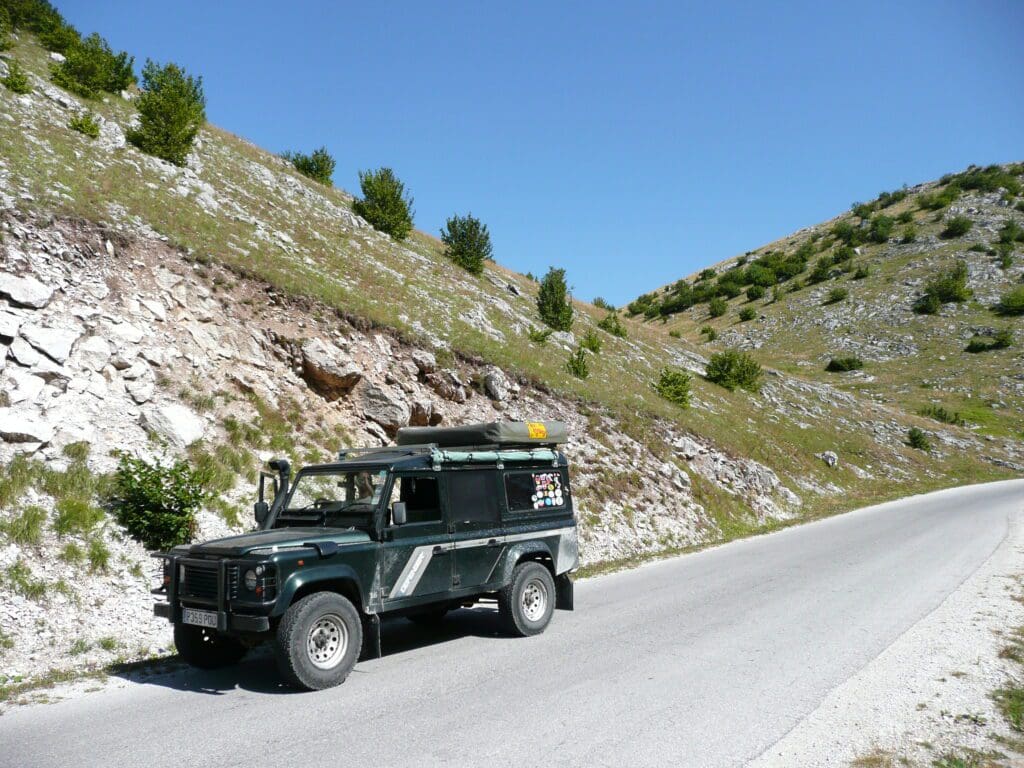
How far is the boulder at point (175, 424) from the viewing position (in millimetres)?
11812

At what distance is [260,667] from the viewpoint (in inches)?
296

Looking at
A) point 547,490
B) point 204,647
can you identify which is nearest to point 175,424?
A: point 204,647

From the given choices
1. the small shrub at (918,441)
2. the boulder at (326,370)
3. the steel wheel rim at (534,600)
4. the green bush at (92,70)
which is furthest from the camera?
the small shrub at (918,441)

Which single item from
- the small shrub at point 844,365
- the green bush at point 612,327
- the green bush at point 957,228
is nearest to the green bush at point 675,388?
the green bush at point 612,327

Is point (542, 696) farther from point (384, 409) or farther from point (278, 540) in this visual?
point (384, 409)

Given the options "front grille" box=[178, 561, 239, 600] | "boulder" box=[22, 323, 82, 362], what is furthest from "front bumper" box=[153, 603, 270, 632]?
"boulder" box=[22, 323, 82, 362]

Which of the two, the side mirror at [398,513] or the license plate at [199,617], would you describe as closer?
the license plate at [199,617]

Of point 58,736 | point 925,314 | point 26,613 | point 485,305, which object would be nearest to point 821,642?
point 58,736

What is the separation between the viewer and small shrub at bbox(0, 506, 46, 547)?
27.8 ft

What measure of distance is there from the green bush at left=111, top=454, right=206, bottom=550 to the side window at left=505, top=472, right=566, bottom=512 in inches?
197

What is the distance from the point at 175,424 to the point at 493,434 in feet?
21.5

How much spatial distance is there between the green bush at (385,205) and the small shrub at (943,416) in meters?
41.0

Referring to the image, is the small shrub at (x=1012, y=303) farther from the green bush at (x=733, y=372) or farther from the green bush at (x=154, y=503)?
the green bush at (x=154, y=503)

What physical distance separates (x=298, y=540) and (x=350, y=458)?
243 cm
